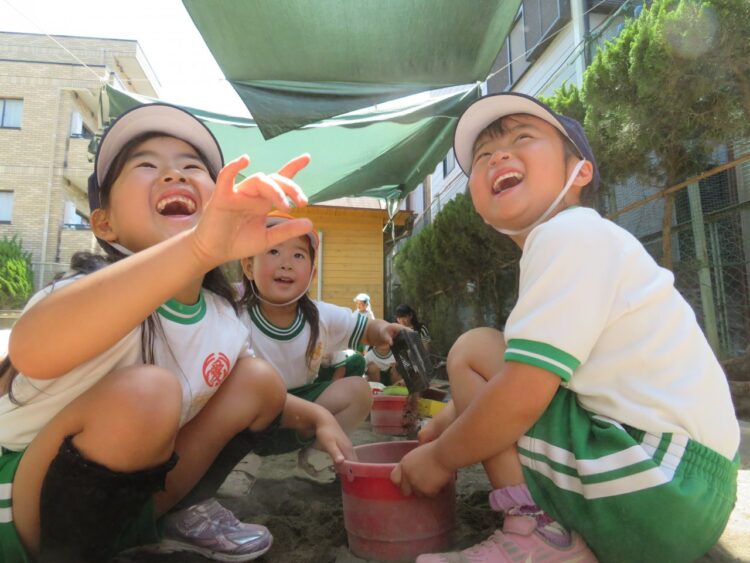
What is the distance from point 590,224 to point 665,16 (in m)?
2.64

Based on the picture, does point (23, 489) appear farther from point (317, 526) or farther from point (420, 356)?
point (420, 356)

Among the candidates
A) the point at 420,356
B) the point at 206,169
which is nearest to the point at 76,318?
the point at 206,169

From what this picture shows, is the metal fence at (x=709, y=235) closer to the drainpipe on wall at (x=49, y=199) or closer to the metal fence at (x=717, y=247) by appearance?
the metal fence at (x=717, y=247)

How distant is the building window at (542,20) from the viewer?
6.77 meters

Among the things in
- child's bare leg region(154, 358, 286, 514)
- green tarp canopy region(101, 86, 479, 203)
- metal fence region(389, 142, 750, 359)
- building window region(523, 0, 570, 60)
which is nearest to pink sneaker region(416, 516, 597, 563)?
child's bare leg region(154, 358, 286, 514)

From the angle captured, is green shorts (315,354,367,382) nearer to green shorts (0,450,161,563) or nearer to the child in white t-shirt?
the child in white t-shirt

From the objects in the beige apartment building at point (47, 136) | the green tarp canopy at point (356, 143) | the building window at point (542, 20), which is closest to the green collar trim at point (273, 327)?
the green tarp canopy at point (356, 143)

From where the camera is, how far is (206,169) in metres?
1.45

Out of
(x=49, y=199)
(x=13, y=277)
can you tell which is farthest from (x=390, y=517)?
(x=49, y=199)

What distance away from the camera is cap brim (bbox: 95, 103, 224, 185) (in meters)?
1.39

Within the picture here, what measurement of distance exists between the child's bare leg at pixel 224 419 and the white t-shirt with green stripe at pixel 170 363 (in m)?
0.03

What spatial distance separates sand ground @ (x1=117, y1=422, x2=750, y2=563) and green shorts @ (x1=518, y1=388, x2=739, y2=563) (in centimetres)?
39

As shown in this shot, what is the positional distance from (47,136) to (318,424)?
18.6 m

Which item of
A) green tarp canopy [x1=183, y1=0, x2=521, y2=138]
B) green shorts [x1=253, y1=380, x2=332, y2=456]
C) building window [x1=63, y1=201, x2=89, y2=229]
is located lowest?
green shorts [x1=253, y1=380, x2=332, y2=456]
